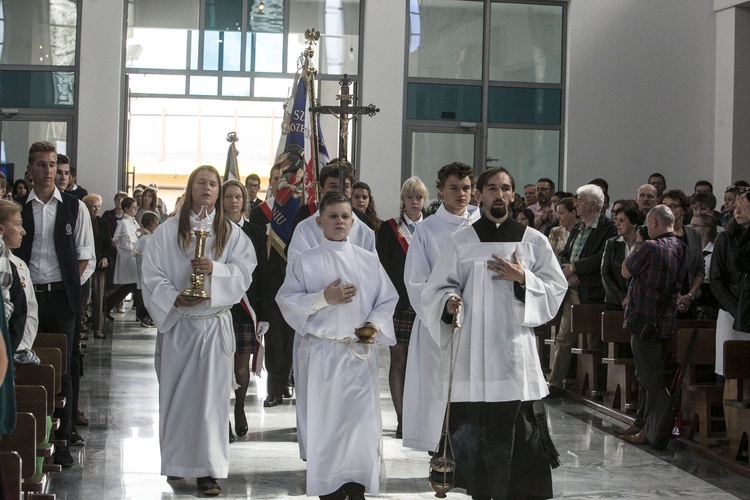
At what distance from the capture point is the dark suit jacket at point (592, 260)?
1009 centimetres

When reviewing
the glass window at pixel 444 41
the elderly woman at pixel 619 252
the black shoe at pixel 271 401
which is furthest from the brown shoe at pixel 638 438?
the glass window at pixel 444 41

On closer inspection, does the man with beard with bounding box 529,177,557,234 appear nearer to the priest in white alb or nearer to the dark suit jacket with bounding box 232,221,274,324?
the dark suit jacket with bounding box 232,221,274,324

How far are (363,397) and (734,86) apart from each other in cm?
1316

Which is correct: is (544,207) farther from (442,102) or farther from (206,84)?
(206,84)

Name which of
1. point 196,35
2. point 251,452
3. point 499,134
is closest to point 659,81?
point 499,134

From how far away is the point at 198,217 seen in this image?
6.56 meters

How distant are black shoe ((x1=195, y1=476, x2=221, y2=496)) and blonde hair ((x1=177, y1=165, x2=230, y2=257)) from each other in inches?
52.2

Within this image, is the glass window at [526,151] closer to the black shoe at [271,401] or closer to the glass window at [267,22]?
the glass window at [267,22]

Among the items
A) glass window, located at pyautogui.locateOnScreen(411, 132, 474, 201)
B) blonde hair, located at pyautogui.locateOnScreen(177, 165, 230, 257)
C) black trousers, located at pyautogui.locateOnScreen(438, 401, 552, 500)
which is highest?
glass window, located at pyautogui.locateOnScreen(411, 132, 474, 201)

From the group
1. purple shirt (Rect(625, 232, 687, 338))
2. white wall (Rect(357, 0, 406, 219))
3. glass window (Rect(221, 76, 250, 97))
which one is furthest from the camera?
glass window (Rect(221, 76, 250, 97))

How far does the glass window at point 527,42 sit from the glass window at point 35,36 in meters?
6.99

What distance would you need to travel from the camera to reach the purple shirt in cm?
811

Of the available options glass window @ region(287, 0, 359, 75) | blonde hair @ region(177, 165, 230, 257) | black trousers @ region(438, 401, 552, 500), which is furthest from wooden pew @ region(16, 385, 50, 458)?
glass window @ region(287, 0, 359, 75)

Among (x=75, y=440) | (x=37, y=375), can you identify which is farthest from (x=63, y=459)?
(x=37, y=375)
